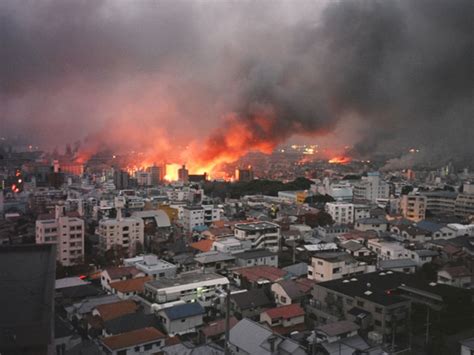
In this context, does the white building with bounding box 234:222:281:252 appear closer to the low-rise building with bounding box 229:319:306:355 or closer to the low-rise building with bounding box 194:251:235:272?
the low-rise building with bounding box 194:251:235:272

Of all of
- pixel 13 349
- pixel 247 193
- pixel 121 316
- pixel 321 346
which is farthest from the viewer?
pixel 247 193

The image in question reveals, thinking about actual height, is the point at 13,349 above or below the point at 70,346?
above

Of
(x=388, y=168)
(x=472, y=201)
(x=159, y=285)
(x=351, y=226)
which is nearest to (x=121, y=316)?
(x=159, y=285)

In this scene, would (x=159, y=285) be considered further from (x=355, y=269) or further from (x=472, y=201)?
(x=472, y=201)

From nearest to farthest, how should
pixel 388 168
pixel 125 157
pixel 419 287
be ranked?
1. pixel 419 287
2. pixel 388 168
3. pixel 125 157

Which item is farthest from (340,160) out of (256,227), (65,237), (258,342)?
(258,342)

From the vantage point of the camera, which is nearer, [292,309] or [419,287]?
[292,309]
